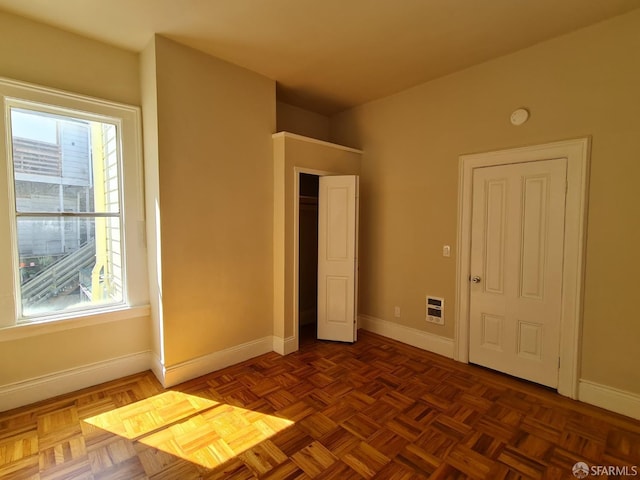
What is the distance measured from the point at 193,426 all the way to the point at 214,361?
2.76 ft

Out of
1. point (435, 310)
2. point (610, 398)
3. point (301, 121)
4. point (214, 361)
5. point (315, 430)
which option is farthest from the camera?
point (301, 121)

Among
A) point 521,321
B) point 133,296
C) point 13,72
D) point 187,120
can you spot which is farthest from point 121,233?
point 521,321

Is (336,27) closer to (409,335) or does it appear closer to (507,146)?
(507,146)

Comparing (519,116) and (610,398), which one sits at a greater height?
(519,116)

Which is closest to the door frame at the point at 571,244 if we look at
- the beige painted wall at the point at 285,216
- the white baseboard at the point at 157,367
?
the beige painted wall at the point at 285,216

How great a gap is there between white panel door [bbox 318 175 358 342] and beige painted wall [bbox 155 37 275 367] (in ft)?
2.16

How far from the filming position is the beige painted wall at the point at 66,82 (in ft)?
7.84

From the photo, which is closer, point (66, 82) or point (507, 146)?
point (66, 82)

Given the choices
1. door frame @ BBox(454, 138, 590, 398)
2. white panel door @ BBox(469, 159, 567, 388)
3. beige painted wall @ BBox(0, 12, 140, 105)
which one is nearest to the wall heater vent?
white panel door @ BBox(469, 159, 567, 388)

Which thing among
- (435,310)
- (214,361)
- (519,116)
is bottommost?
(214,361)

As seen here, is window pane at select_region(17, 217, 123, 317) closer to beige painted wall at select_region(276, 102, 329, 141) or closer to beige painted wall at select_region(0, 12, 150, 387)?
beige painted wall at select_region(0, 12, 150, 387)

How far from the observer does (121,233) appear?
2898 millimetres

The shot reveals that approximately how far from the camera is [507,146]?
2910 mm

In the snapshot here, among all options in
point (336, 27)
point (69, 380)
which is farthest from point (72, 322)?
point (336, 27)
